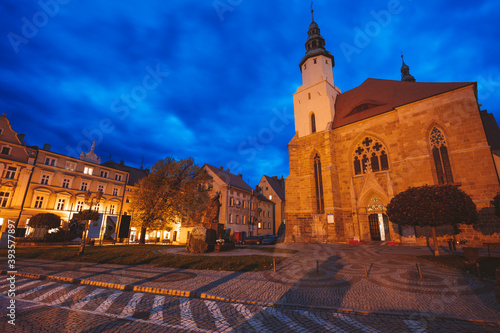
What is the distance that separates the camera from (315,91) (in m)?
31.8

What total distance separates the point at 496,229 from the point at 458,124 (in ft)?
30.7

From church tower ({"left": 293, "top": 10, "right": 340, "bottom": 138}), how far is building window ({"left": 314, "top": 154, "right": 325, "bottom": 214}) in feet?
15.2

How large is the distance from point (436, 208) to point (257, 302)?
1294 cm

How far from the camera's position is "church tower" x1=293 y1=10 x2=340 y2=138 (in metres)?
30.6

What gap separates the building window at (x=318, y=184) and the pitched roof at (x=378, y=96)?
5366 mm

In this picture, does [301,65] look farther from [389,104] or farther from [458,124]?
[458,124]

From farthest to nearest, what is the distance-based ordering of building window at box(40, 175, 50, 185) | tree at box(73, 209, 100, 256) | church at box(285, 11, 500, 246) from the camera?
building window at box(40, 175, 50, 185), church at box(285, 11, 500, 246), tree at box(73, 209, 100, 256)

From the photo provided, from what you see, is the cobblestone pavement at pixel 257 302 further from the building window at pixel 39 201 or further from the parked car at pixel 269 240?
the building window at pixel 39 201

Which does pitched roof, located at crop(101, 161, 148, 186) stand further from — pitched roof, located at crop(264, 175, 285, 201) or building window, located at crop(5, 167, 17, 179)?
pitched roof, located at crop(264, 175, 285, 201)

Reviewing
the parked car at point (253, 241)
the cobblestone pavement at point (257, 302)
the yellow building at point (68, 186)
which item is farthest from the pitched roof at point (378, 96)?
the yellow building at point (68, 186)

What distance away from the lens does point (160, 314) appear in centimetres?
529

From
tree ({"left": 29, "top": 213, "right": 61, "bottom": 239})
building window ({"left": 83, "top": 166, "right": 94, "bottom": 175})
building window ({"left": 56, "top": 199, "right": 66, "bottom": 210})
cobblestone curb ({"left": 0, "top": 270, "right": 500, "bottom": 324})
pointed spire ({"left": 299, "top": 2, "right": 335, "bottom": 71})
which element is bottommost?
cobblestone curb ({"left": 0, "top": 270, "right": 500, "bottom": 324})

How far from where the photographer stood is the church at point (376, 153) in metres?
19.6

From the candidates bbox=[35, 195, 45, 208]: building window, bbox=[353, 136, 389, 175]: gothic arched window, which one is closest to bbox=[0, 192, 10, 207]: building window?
bbox=[35, 195, 45, 208]: building window
